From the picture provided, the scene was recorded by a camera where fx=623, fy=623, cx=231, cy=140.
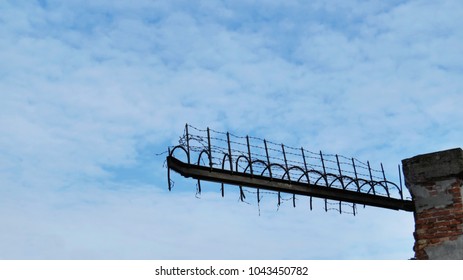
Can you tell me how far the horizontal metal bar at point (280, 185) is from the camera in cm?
807

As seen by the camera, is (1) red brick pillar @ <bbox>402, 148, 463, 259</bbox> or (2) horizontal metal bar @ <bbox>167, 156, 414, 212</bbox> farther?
(2) horizontal metal bar @ <bbox>167, 156, 414, 212</bbox>

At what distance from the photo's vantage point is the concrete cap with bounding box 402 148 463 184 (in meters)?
8.10

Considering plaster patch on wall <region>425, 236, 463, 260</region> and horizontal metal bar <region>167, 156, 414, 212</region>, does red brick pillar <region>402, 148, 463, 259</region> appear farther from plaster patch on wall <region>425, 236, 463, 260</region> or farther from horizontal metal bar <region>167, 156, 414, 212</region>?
horizontal metal bar <region>167, 156, 414, 212</region>

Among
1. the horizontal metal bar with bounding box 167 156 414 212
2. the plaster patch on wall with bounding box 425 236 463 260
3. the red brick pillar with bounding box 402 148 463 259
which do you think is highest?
the horizontal metal bar with bounding box 167 156 414 212

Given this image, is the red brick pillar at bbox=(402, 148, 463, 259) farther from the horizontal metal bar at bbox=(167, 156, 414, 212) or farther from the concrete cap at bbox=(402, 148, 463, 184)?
the horizontal metal bar at bbox=(167, 156, 414, 212)

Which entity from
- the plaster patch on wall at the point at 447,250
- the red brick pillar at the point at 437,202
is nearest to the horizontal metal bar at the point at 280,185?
the red brick pillar at the point at 437,202

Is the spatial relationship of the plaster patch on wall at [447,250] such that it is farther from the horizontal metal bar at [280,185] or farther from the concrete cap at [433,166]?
Answer: the horizontal metal bar at [280,185]

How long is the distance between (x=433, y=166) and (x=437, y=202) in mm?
474

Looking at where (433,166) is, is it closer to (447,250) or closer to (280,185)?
(447,250)

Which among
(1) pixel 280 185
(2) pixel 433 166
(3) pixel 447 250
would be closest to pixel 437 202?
(2) pixel 433 166

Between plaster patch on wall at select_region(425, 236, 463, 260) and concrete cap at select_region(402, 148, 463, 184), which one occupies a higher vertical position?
concrete cap at select_region(402, 148, 463, 184)

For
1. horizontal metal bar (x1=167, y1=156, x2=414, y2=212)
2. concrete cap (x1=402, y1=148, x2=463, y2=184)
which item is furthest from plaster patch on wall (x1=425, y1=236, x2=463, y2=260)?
horizontal metal bar (x1=167, y1=156, x2=414, y2=212)

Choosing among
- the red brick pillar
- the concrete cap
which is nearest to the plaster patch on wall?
the red brick pillar
